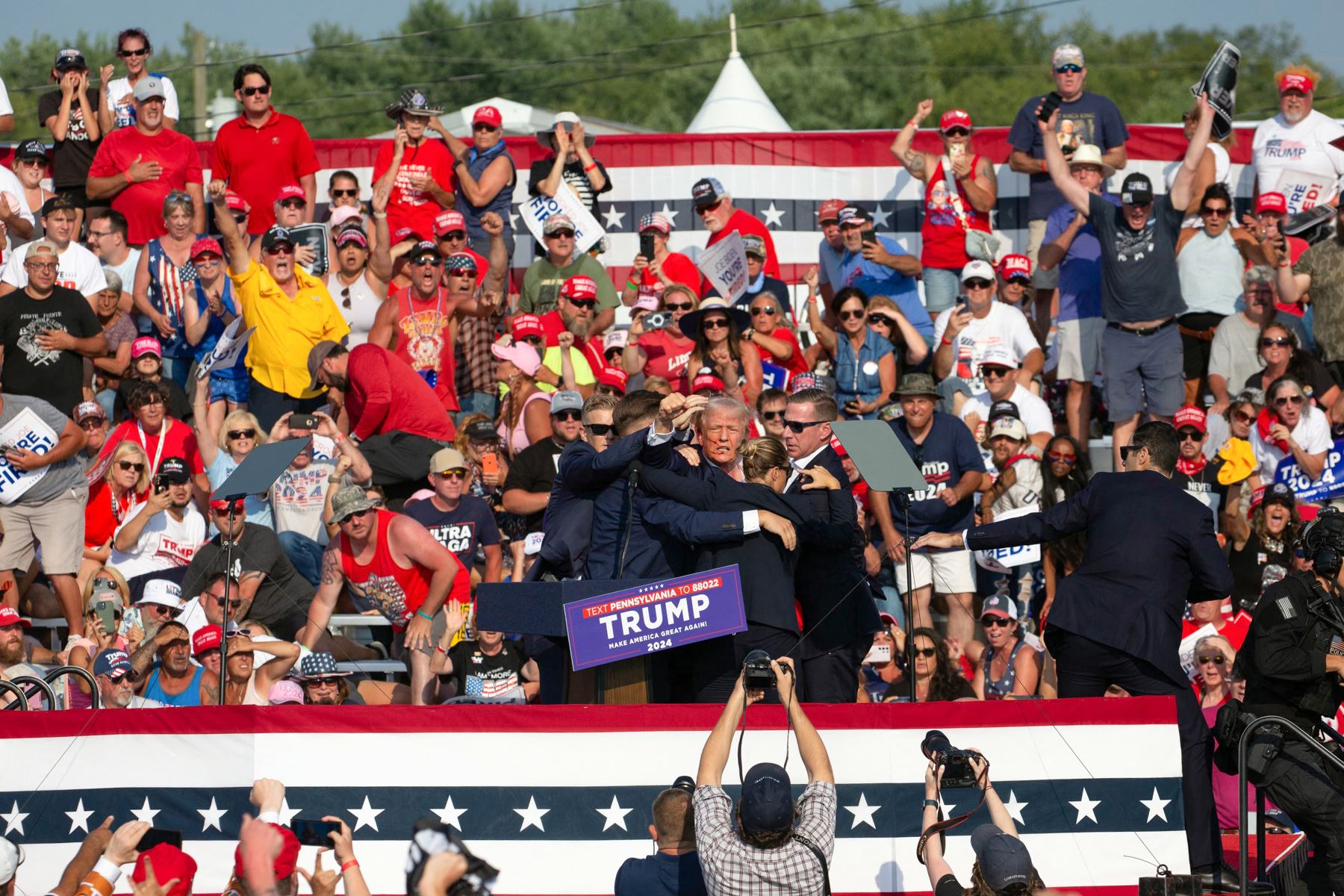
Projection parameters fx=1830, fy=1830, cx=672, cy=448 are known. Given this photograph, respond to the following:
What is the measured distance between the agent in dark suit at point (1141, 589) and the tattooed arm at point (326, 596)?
13.0 ft

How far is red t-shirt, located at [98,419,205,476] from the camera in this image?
1270cm

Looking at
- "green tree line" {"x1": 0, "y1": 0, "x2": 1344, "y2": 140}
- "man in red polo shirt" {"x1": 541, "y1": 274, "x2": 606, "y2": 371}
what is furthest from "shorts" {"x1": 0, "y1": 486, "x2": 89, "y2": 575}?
"green tree line" {"x1": 0, "y1": 0, "x2": 1344, "y2": 140}

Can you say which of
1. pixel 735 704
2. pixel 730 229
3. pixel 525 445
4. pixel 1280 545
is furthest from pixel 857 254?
pixel 735 704

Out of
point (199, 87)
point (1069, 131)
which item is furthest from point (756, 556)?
point (199, 87)

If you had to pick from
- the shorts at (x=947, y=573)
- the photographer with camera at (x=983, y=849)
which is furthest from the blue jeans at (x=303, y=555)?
the photographer with camera at (x=983, y=849)

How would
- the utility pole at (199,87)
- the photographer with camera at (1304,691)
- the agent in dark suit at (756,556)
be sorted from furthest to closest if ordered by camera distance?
the utility pole at (199,87), the agent in dark suit at (756,556), the photographer with camera at (1304,691)

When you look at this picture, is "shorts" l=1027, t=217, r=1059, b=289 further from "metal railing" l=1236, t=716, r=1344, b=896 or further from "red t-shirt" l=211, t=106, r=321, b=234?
"metal railing" l=1236, t=716, r=1344, b=896

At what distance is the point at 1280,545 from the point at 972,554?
197 cm

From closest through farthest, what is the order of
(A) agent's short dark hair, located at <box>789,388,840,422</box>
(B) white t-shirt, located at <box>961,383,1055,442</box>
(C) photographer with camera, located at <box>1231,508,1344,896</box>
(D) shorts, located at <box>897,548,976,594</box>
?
(C) photographer with camera, located at <box>1231,508,1344,896</box> < (A) agent's short dark hair, located at <box>789,388,840,422</box> < (D) shorts, located at <box>897,548,976,594</box> < (B) white t-shirt, located at <box>961,383,1055,442</box>

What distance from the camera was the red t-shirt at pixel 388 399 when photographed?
41.4 ft

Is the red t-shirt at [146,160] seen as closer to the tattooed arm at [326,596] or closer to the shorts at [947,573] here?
the tattooed arm at [326,596]

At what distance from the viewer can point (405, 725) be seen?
7.95 meters

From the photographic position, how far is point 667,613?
7.80 meters

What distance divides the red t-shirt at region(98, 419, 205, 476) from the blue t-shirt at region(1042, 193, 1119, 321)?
6711 millimetres
